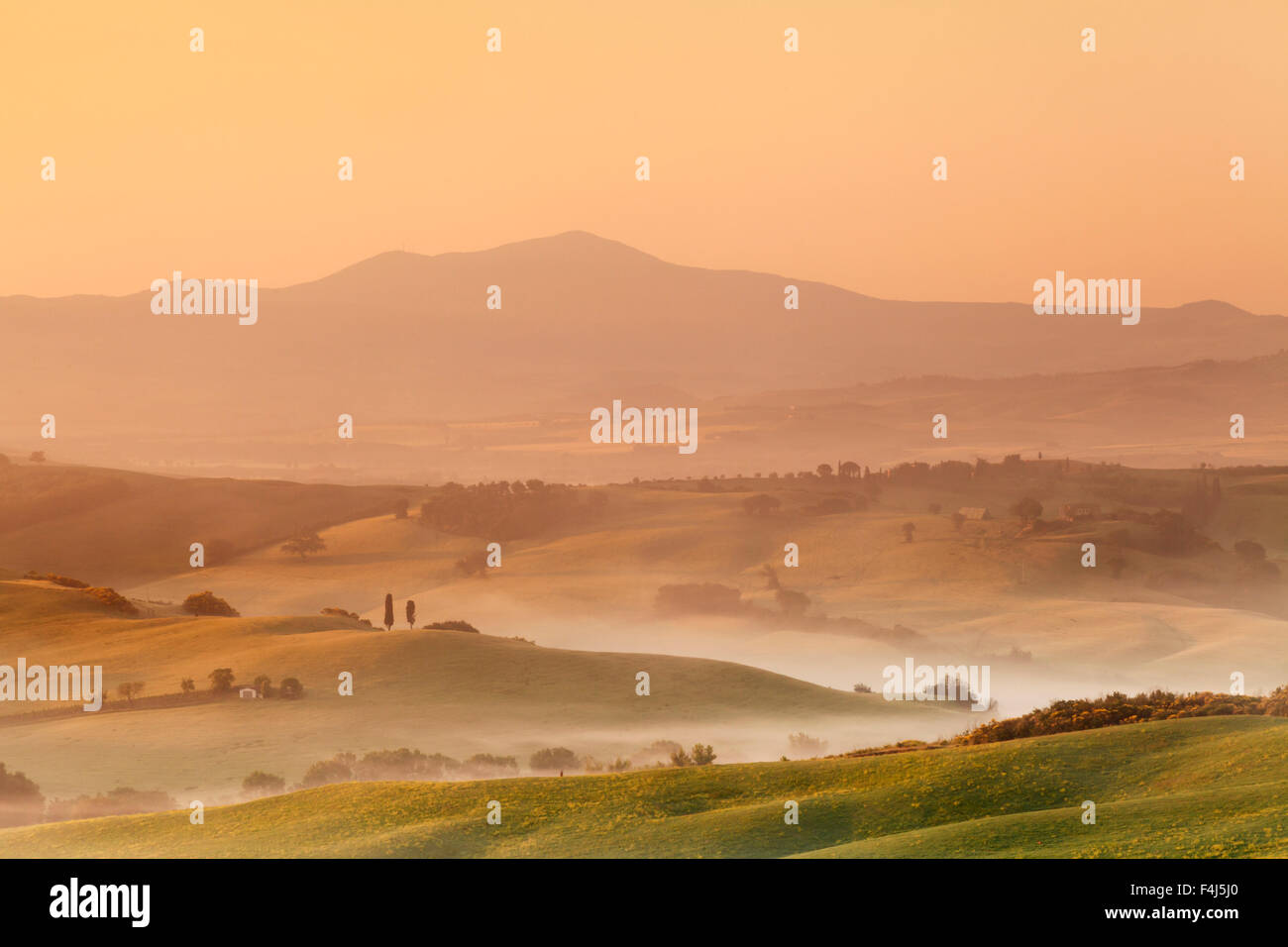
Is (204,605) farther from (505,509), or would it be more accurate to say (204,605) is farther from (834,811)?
(505,509)

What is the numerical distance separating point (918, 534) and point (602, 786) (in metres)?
139

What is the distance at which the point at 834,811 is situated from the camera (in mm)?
26938

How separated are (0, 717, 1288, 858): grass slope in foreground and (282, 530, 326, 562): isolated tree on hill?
143 m

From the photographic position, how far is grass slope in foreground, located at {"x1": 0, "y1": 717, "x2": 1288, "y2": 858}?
77.3ft

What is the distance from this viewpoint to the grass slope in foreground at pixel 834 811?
23.6 m

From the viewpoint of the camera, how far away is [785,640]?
14350 centimetres

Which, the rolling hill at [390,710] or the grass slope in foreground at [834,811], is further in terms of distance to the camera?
the rolling hill at [390,710]

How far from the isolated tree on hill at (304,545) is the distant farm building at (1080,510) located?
96.3 metres
